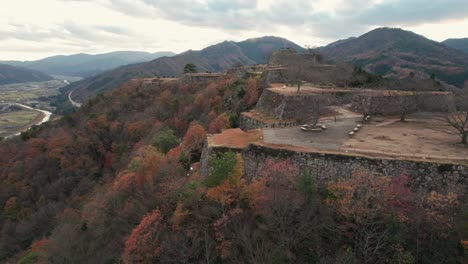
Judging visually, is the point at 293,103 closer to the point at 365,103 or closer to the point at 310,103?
the point at 310,103

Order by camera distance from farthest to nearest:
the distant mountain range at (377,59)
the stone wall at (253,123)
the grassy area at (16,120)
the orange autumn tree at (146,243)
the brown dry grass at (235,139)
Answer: the grassy area at (16,120)
the distant mountain range at (377,59)
the stone wall at (253,123)
the brown dry grass at (235,139)
the orange autumn tree at (146,243)

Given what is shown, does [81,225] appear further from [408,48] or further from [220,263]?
[408,48]

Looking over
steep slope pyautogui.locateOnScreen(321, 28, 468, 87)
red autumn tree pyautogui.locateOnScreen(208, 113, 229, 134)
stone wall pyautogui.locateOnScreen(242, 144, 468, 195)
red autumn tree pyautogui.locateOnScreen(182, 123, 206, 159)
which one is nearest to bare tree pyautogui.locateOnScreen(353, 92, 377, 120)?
stone wall pyautogui.locateOnScreen(242, 144, 468, 195)

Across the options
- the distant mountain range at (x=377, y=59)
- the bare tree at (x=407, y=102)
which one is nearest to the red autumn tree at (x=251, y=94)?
the bare tree at (x=407, y=102)

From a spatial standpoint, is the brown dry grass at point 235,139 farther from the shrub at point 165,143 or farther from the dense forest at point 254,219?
the shrub at point 165,143

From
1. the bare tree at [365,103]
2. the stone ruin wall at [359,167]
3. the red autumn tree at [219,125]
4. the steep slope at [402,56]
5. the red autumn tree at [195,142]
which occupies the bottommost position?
the red autumn tree at [195,142]

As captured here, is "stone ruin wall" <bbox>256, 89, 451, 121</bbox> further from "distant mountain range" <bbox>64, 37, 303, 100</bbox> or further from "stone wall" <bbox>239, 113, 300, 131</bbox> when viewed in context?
"distant mountain range" <bbox>64, 37, 303, 100</bbox>

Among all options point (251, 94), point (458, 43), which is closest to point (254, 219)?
point (251, 94)
